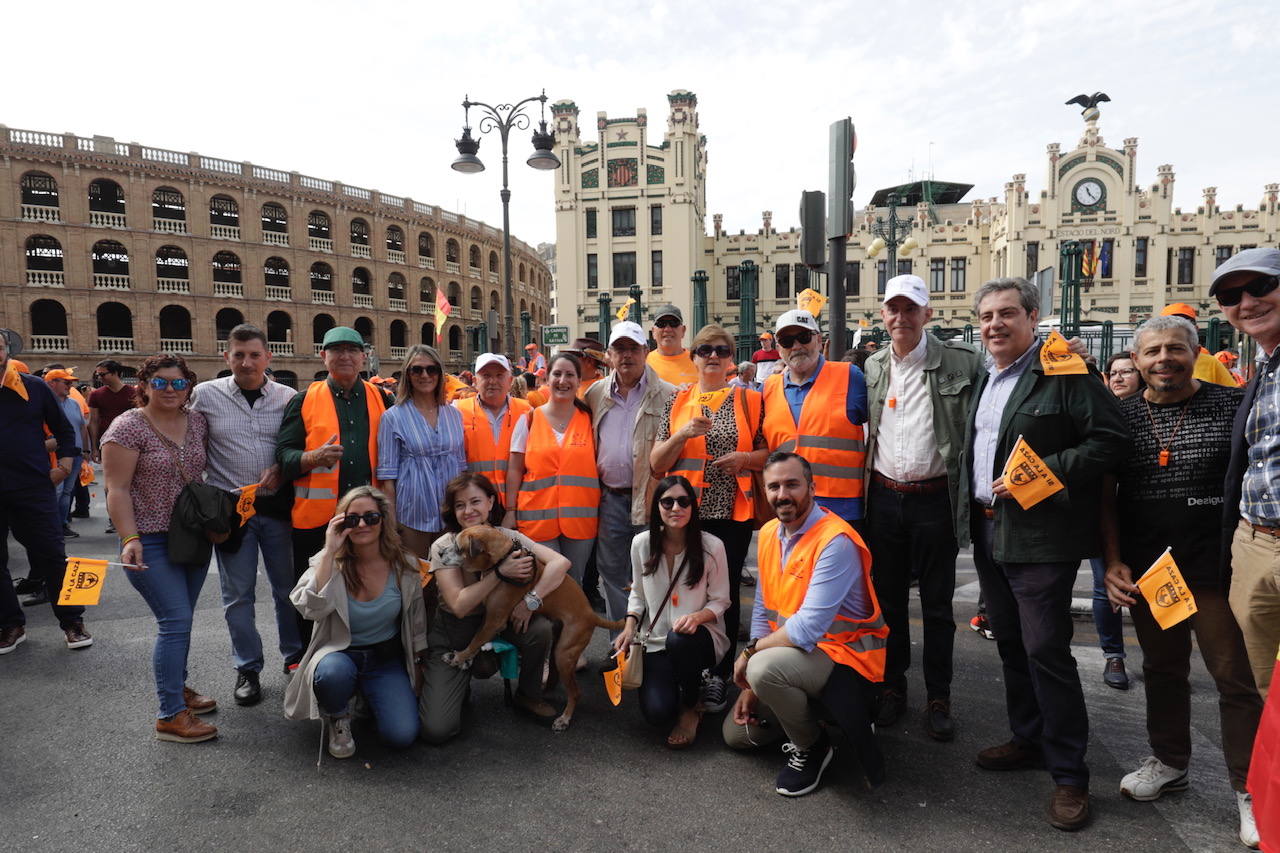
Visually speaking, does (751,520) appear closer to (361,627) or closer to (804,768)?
(804,768)

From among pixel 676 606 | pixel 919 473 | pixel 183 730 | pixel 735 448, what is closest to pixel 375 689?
pixel 183 730

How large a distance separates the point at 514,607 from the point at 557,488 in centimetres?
85

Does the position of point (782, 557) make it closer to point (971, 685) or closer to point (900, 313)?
point (900, 313)

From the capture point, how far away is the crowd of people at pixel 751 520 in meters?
2.98

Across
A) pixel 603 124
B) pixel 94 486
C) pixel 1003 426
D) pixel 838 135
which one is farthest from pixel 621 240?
pixel 1003 426

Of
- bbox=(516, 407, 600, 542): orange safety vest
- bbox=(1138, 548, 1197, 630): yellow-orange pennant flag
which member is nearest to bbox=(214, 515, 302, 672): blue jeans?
bbox=(516, 407, 600, 542): orange safety vest

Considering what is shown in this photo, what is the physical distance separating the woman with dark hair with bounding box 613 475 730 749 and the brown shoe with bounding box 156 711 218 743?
220cm

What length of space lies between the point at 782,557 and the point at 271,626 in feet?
13.8

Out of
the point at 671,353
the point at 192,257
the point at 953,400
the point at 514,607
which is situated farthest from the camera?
the point at 192,257

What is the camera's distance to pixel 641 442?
14.9 ft

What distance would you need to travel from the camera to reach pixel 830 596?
3.23 m

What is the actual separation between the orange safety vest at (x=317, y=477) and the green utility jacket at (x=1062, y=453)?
3.61 metres

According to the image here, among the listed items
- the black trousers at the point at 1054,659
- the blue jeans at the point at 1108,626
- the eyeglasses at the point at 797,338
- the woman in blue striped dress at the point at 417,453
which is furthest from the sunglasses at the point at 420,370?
the blue jeans at the point at 1108,626

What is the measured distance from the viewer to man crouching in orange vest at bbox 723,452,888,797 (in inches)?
125
